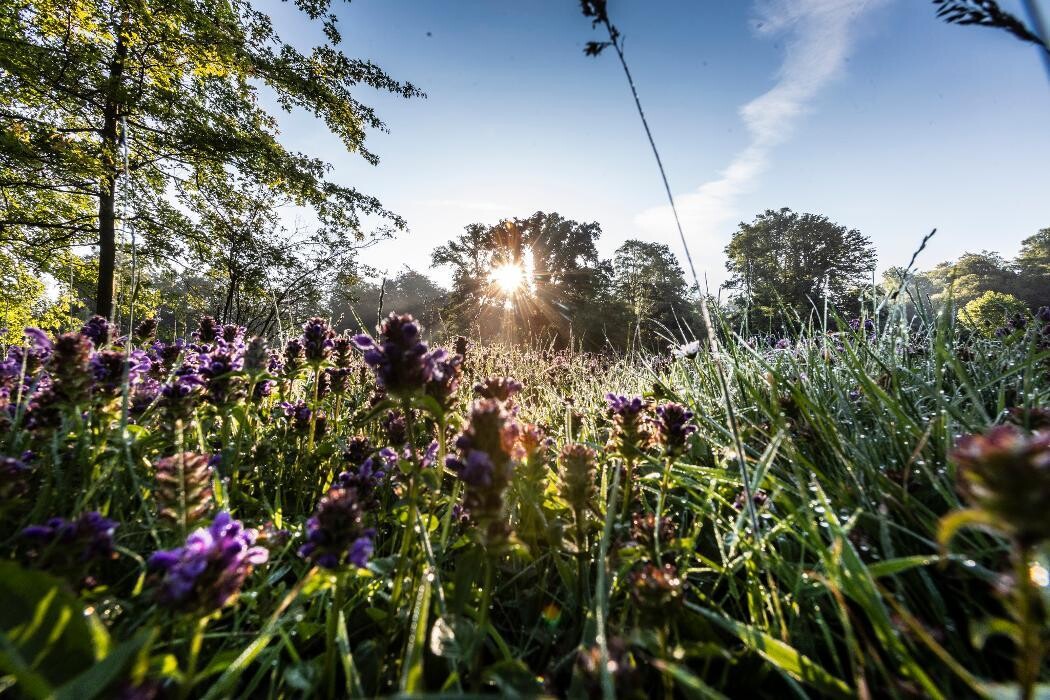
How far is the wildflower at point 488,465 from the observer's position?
93 centimetres

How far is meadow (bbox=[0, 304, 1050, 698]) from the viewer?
2.22 feet

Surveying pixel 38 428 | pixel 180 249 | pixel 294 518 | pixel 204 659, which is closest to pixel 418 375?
pixel 204 659

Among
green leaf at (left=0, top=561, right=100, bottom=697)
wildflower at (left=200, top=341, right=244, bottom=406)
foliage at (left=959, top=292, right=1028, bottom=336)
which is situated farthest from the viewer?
foliage at (left=959, top=292, right=1028, bottom=336)

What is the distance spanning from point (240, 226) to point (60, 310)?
6.07 metres

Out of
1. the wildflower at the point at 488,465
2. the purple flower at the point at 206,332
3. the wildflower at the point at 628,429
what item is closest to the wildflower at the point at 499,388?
the wildflower at the point at 628,429

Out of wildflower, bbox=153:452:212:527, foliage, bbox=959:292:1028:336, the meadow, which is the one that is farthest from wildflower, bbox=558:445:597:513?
foliage, bbox=959:292:1028:336

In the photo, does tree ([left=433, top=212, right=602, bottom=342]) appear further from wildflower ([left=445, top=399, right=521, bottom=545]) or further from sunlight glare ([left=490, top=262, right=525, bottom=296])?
wildflower ([left=445, top=399, right=521, bottom=545])

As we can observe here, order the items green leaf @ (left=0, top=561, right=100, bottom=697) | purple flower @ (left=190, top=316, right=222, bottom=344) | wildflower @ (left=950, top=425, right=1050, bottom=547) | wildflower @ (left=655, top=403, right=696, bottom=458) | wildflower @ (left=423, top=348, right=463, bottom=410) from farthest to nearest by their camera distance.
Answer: purple flower @ (left=190, top=316, right=222, bottom=344) < wildflower @ (left=655, top=403, right=696, bottom=458) < wildflower @ (left=423, top=348, right=463, bottom=410) < green leaf @ (left=0, top=561, right=100, bottom=697) < wildflower @ (left=950, top=425, right=1050, bottom=547)

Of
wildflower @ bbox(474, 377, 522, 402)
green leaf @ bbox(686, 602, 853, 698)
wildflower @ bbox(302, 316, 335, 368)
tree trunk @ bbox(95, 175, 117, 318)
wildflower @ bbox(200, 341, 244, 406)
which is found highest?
tree trunk @ bbox(95, 175, 117, 318)

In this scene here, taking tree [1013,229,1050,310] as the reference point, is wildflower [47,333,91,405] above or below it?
below

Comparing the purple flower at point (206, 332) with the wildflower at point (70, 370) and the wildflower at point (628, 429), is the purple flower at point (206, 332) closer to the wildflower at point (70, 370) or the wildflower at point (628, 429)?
the wildflower at point (70, 370)

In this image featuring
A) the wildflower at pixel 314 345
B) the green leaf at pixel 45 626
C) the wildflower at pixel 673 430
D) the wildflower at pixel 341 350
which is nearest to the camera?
the green leaf at pixel 45 626

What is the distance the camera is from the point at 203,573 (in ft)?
2.54

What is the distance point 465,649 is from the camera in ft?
2.86
